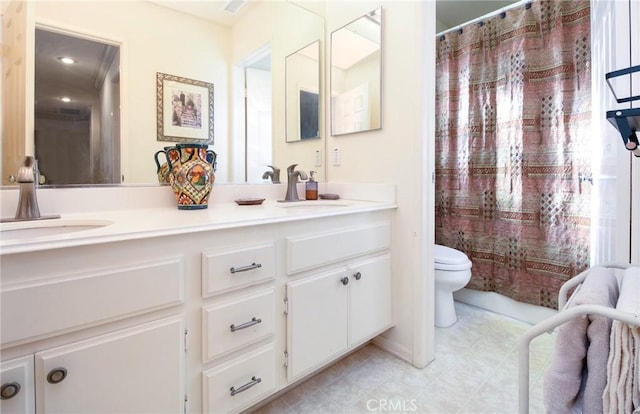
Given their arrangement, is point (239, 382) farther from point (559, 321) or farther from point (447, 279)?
point (447, 279)

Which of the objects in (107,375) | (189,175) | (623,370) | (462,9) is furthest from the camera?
(462,9)

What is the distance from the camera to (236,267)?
3.28 ft

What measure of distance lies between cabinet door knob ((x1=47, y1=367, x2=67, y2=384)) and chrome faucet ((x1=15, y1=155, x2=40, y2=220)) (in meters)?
0.56

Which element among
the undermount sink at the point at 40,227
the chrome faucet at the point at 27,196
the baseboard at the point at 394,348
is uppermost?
the chrome faucet at the point at 27,196

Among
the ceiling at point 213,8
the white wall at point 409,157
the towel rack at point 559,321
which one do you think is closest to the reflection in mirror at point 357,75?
the white wall at point 409,157

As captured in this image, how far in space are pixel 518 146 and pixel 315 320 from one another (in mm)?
1735

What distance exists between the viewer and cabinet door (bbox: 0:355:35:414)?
66cm

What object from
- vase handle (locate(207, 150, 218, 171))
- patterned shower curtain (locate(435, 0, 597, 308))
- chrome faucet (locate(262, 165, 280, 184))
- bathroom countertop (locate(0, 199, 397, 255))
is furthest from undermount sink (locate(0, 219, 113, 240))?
patterned shower curtain (locate(435, 0, 597, 308))

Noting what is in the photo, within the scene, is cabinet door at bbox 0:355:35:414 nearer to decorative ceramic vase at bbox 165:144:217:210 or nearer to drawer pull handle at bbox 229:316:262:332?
drawer pull handle at bbox 229:316:262:332

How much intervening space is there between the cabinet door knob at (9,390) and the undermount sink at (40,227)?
43cm

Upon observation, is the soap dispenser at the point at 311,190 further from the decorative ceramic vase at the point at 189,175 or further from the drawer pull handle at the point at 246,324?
the drawer pull handle at the point at 246,324

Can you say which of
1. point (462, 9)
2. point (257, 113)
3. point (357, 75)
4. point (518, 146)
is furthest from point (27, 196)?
point (462, 9)

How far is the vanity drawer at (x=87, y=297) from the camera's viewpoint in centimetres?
67

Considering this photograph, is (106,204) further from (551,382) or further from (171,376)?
(551,382)
